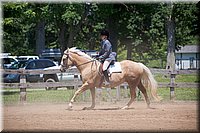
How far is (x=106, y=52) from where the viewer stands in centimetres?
1382

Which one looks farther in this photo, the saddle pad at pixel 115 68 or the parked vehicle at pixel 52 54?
→ the parked vehicle at pixel 52 54

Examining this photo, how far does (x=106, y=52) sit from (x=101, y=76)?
0.84 meters

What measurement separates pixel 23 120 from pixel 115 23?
25.4 metres

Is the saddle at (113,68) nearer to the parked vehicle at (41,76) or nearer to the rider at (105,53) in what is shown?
the rider at (105,53)

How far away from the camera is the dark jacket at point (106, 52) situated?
45.0ft

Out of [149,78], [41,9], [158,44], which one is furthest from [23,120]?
[158,44]

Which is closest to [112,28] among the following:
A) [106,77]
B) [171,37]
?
[171,37]

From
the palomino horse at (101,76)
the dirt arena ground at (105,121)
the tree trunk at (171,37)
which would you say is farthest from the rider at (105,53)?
the tree trunk at (171,37)

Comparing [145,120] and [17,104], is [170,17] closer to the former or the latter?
[17,104]

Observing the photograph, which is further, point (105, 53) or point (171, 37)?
point (171, 37)

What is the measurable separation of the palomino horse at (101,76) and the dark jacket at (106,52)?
441 mm

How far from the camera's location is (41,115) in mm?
12438

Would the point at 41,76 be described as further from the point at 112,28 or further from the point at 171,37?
the point at 171,37

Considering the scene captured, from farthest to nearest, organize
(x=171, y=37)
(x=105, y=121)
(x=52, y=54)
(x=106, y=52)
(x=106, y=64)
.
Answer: (x=52, y=54) → (x=171, y=37) → (x=106, y=64) → (x=106, y=52) → (x=105, y=121)
